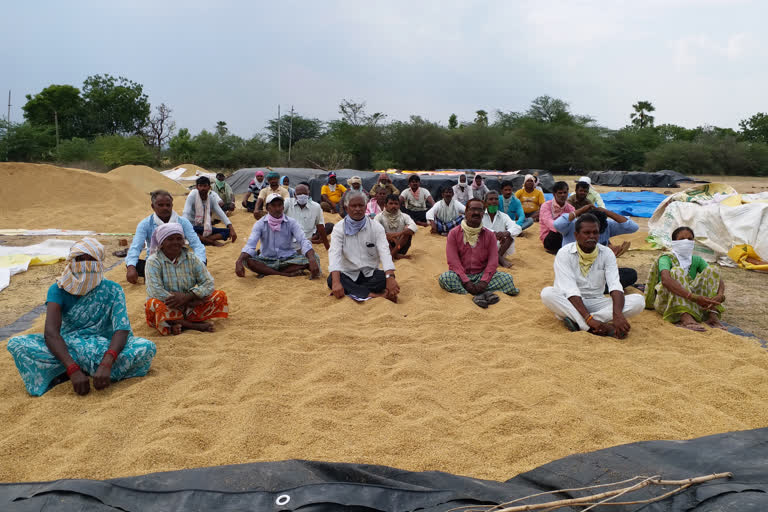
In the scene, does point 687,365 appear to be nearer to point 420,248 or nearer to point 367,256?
point 367,256

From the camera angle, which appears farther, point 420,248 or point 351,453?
point 420,248

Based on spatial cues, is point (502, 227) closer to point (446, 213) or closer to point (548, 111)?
point (446, 213)

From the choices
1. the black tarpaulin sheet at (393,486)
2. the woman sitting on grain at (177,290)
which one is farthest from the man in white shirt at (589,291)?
the woman sitting on grain at (177,290)

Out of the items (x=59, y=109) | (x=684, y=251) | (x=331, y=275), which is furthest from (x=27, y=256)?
(x=59, y=109)

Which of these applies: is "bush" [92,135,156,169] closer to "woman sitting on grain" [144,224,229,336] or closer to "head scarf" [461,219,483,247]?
"woman sitting on grain" [144,224,229,336]

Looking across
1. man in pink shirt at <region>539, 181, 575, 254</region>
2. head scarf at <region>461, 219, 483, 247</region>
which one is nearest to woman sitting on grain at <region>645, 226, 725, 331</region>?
head scarf at <region>461, 219, 483, 247</region>

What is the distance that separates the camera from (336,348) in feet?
13.6

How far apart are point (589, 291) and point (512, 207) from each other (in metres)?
5.17

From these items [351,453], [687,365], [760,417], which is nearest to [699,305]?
[687,365]

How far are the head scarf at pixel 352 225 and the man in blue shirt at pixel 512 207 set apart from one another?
14.9ft

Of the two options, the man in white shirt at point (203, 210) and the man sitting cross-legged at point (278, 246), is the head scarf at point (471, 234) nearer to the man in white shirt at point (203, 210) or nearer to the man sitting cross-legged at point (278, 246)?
the man sitting cross-legged at point (278, 246)

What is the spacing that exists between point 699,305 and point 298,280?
4.16 meters

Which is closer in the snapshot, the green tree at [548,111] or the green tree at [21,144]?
the green tree at [21,144]

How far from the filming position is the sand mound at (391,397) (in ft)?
8.81
